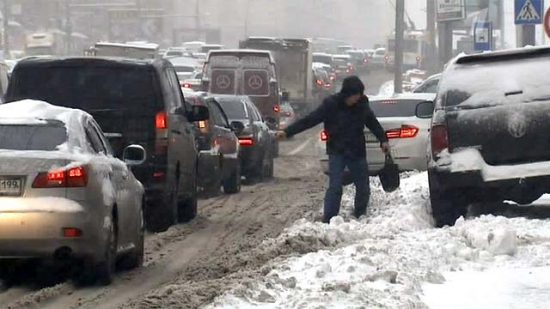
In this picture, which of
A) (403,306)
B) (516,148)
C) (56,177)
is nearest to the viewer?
(403,306)

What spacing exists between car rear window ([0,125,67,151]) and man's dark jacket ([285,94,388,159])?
4.09 m

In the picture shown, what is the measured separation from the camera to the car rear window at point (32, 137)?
11.9m

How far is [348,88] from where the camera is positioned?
1577 cm

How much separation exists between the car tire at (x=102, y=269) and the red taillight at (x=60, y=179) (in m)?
0.57

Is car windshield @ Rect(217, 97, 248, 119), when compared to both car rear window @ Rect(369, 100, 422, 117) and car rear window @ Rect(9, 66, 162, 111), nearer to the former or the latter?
car rear window @ Rect(369, 100, 422, 117)

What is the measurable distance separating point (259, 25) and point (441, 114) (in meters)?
101

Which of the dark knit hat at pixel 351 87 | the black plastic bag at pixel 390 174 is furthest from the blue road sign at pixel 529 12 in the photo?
the dark knit hat at pixel 351 87

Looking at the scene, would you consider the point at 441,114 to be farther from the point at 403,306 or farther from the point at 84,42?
the point at 84,42

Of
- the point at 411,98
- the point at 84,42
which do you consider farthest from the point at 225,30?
the point at 411,98

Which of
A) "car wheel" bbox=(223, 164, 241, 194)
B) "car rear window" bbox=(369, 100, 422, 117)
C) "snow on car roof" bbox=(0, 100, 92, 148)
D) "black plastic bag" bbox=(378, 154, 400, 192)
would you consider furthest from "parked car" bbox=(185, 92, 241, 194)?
"snow on car roof" bbox=(0, 100, 92, 148)

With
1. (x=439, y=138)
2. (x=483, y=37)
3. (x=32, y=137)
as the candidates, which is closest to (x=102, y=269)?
(x=32, y=137)

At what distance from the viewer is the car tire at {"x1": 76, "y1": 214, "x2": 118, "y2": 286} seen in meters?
11.8

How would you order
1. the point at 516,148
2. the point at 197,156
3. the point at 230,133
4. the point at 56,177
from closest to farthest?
the point at 56,177 < the point at 516,148 < the point at 197,156 < the point at 230,133

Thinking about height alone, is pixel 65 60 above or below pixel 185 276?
above
